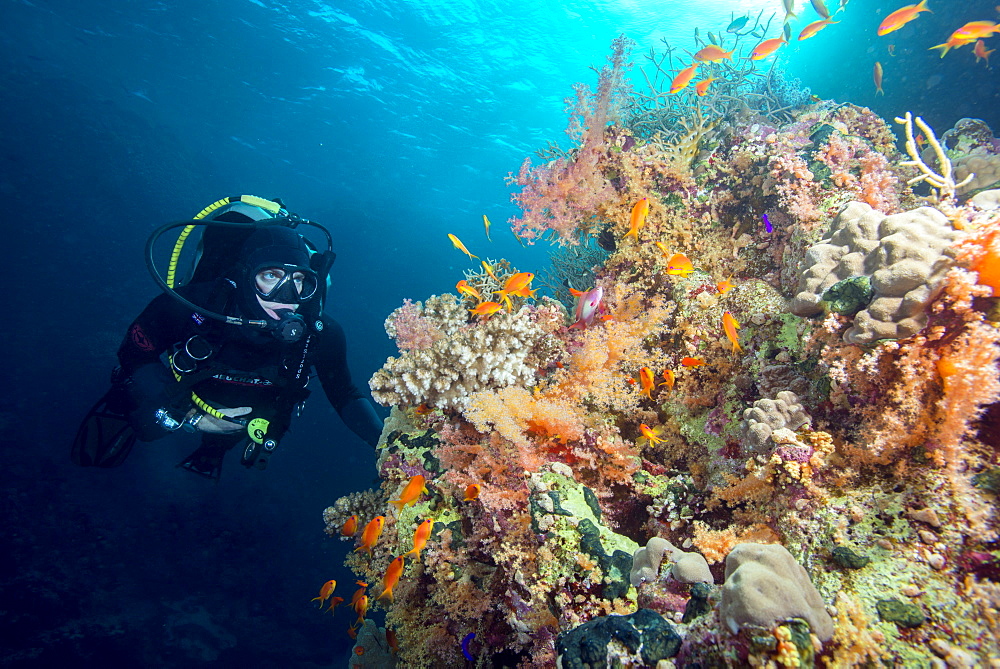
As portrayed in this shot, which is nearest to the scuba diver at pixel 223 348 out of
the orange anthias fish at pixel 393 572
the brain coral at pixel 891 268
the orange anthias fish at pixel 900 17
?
the orange anthias fish at pixel 393 572

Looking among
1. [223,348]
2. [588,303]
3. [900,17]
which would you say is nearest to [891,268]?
[588,303]

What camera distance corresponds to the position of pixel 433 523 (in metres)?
3.11

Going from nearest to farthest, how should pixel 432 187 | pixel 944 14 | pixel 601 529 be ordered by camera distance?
pixel 601 529
pixel 944 14
pixel 432 187

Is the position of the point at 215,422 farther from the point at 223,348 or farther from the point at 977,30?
the point at 977,30

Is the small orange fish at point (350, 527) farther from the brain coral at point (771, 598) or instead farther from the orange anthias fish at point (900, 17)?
the orange anthias fish at point (900, 17)

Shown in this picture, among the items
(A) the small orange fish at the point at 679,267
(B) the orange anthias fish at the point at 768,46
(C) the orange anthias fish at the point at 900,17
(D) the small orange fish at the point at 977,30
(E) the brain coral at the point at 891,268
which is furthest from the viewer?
(B) the orange anthias fish at the point at 768,46

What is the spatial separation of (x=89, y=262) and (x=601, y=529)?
97.9ft

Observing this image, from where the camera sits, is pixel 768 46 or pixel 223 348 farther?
pixel 223 348

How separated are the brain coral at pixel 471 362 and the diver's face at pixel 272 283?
74.9 inches

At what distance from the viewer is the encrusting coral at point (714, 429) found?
5.44 ft

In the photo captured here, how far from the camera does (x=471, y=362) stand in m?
3.84

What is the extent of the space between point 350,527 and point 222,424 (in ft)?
9.12

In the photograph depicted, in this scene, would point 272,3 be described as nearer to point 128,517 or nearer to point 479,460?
point 128,517

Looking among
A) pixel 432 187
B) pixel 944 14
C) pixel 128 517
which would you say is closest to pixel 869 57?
pixel 944 14
